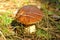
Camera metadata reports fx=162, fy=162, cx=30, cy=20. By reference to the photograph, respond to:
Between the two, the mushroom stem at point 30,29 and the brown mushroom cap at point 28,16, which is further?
the mushroom stem at point 30,29

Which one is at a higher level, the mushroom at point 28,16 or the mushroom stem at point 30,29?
the mushroom at point 28,16

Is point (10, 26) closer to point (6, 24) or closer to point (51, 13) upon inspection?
point (6, 24)

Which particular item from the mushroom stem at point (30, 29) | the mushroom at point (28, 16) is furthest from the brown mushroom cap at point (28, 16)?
the mushroom stem at point (30, 29)

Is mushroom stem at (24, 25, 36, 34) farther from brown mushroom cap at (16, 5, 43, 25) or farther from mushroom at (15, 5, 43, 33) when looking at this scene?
brown mushroom cap at (16, 5, 43, 25)

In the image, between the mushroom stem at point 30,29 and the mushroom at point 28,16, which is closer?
the mushroom at point 28,16

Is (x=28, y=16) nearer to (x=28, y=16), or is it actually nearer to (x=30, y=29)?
(x=28, y=16)

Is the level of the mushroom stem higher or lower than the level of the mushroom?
lower

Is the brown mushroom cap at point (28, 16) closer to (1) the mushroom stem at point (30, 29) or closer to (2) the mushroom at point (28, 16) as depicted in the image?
(2) the mushroom at point (28, 16)

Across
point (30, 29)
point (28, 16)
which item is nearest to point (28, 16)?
point (28, 16)

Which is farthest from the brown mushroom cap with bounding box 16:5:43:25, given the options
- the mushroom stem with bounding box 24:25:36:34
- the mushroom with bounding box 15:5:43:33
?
the mushroom stem with bounding box 24:25:36:34

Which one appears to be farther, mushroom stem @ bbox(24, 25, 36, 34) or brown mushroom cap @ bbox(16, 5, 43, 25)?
mushroom stem @ bbox(24, 25, 36, 34)

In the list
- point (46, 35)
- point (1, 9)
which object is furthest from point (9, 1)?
point (46, 35)
